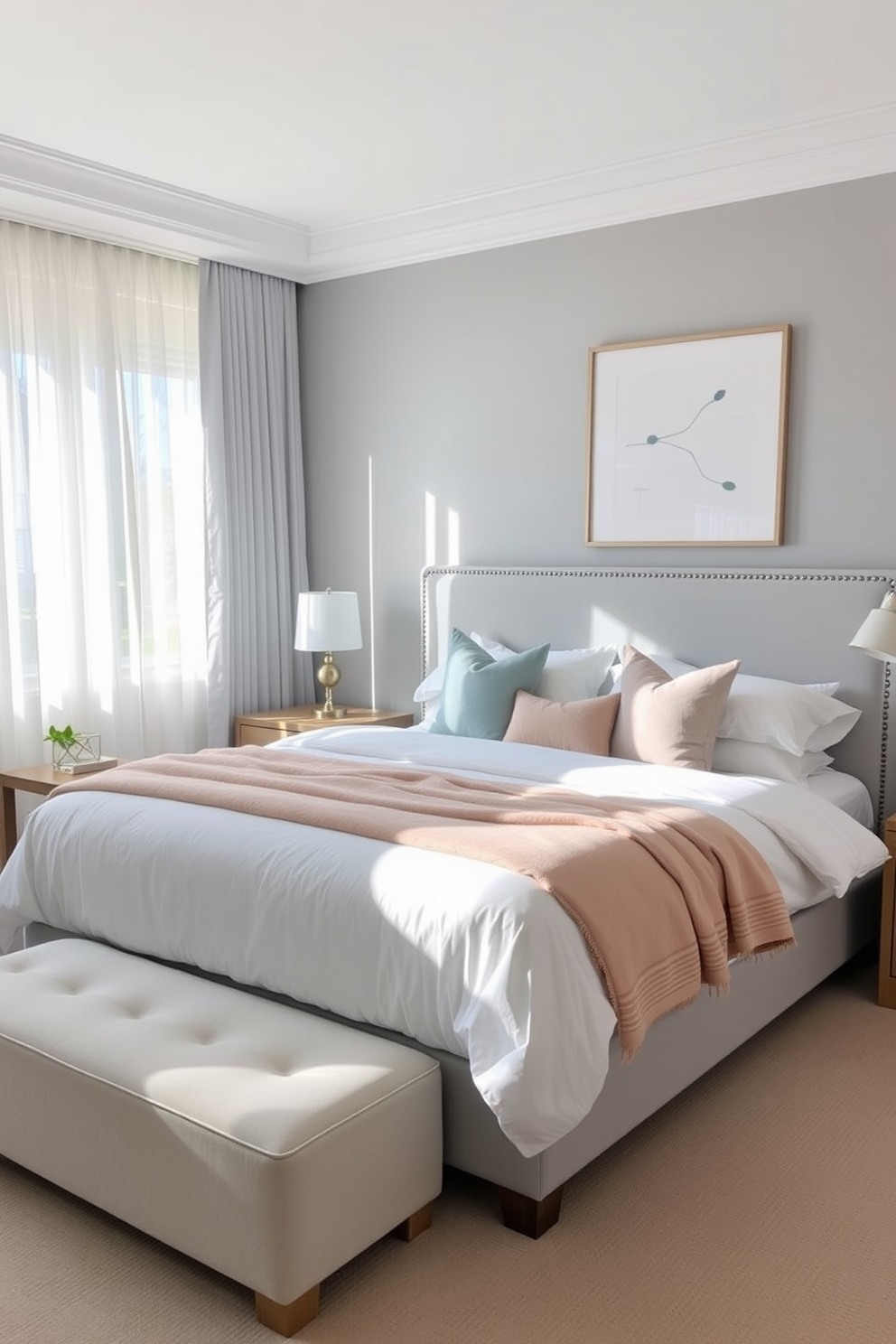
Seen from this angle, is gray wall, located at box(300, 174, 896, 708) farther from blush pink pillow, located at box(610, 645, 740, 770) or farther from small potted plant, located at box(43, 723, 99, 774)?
small potted plant, located at box(43, 723, 99, 774)

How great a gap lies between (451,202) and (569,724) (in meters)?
2.25

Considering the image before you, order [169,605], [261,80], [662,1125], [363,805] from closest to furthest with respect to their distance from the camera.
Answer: [662,1125] → [363,805] → [261,80] → [169,605]

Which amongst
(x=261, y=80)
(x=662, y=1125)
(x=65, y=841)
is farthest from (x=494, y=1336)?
(x=261, y=80)

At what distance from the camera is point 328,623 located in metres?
4.95

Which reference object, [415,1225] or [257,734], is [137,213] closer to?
[257,734]

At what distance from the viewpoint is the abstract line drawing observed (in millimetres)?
4188

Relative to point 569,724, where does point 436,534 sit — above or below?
above

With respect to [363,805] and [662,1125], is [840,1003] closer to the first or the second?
[662,1125]

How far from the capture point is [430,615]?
506 centimetres

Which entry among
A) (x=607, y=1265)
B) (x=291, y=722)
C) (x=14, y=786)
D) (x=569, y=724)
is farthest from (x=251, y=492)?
(x=607, y=1265)

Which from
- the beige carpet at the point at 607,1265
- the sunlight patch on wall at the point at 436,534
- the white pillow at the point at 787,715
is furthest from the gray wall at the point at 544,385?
the beige carpet at the point at 607,1265

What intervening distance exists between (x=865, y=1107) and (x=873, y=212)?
2786 millimetres

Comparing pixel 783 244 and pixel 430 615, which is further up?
pixel 783 244

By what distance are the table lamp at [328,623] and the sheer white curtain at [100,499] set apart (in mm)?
503
